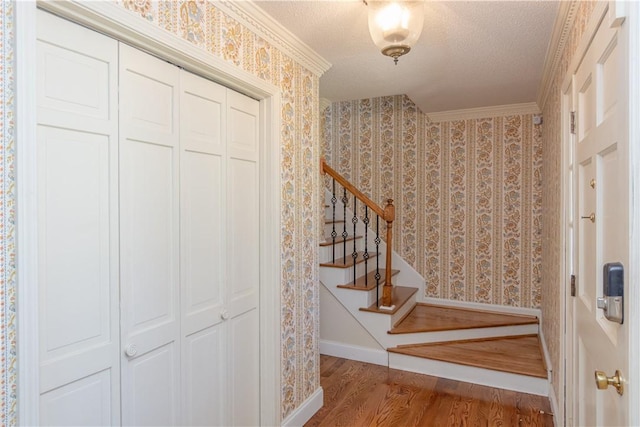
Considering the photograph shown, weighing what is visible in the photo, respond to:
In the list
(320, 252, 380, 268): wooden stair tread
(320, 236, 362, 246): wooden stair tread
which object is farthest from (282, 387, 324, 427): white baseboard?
(320, 236, 362, 246): wooden stair tread

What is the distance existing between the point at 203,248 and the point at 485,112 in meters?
3.26

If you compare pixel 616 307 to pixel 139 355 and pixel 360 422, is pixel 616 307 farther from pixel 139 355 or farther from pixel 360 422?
pixel 360 422

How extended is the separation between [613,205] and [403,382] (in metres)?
2.36

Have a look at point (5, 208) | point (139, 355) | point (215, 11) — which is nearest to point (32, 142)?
point (5, 208)

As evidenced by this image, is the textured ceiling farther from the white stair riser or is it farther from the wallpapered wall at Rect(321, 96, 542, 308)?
the white stair riser

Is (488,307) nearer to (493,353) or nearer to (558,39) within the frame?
(493,353)

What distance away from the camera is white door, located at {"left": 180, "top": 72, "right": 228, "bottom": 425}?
1663 millimetres

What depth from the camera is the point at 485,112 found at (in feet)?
12.6

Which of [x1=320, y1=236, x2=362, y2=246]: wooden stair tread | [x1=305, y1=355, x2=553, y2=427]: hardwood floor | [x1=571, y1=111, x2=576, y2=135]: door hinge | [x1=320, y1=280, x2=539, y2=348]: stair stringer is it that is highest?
[x1=571, y1=111, x2=576, y2=135]: door hinge

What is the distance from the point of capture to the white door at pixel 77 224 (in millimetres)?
1150

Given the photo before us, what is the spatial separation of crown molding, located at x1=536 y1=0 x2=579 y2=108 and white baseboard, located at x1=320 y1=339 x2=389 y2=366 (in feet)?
8.19

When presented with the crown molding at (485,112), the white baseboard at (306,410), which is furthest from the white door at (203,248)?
the crown molding at (485,112)

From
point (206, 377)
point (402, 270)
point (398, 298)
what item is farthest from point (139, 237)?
point (402, 270)

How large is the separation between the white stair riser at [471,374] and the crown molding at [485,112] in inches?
95.4
